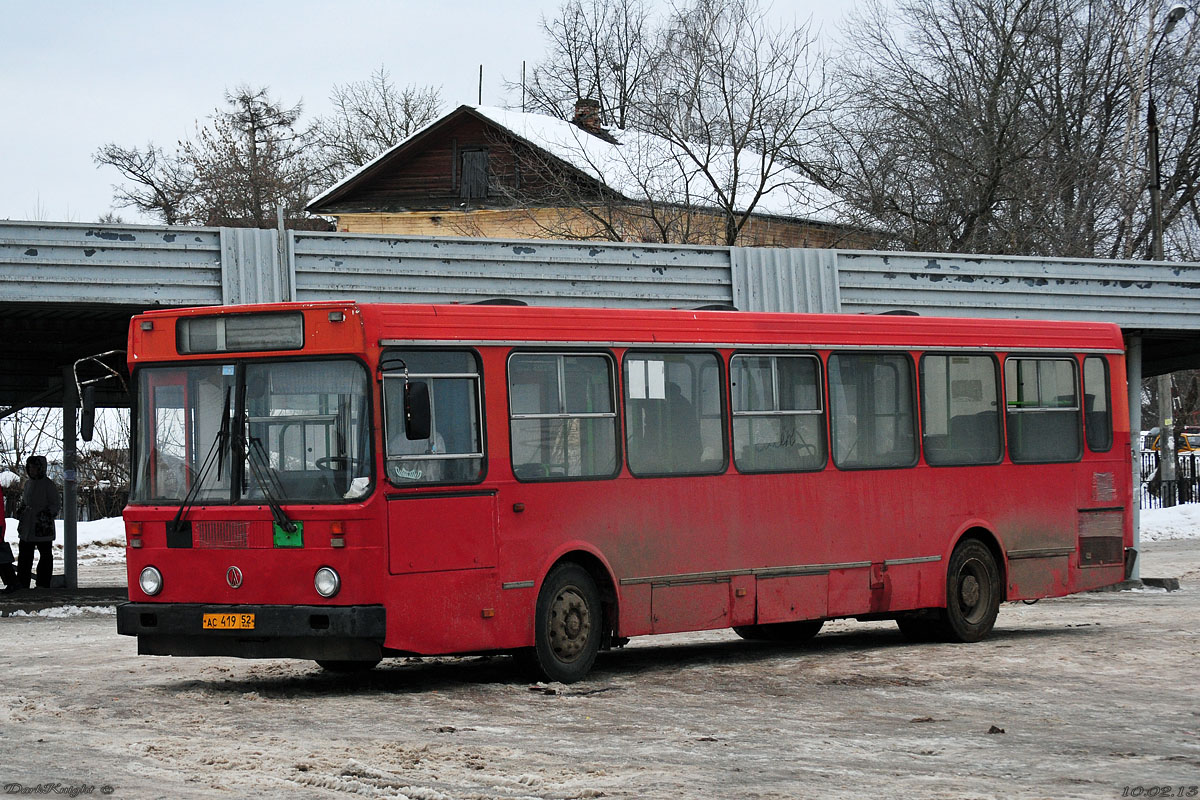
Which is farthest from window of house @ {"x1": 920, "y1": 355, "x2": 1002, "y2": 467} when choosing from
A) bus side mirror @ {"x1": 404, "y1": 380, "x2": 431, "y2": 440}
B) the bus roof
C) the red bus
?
bus side mirror @ {"x1": 404, "y1": 380, "x2": 431, "y2": 440}

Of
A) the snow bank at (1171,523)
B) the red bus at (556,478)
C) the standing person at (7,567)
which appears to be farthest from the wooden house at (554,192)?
the red bus at (556,478)

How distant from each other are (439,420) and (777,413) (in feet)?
10.7

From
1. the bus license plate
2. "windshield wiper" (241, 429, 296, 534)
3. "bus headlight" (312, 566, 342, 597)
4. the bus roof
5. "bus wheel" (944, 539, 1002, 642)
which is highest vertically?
the bus roof

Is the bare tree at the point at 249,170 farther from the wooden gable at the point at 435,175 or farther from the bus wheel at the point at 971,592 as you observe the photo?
the bus wheel at the point at 971,592

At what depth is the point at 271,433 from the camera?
35.3 feet

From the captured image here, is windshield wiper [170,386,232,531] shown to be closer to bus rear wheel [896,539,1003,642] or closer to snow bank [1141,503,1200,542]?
bus rear wheel [896,539,1003,642]

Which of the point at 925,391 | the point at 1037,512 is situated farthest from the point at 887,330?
the point at 1037,512

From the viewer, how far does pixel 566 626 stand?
1155 centimetres

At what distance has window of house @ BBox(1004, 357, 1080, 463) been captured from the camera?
49.3 feet

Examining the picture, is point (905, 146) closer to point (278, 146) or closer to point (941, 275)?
point (941, 275)

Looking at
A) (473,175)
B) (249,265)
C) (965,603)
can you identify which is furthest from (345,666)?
(473,175)

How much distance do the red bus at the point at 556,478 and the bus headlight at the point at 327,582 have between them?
0.05ft

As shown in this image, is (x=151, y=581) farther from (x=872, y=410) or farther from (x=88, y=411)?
(x=872, y=410)

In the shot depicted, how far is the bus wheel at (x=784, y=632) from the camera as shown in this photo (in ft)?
49.7
